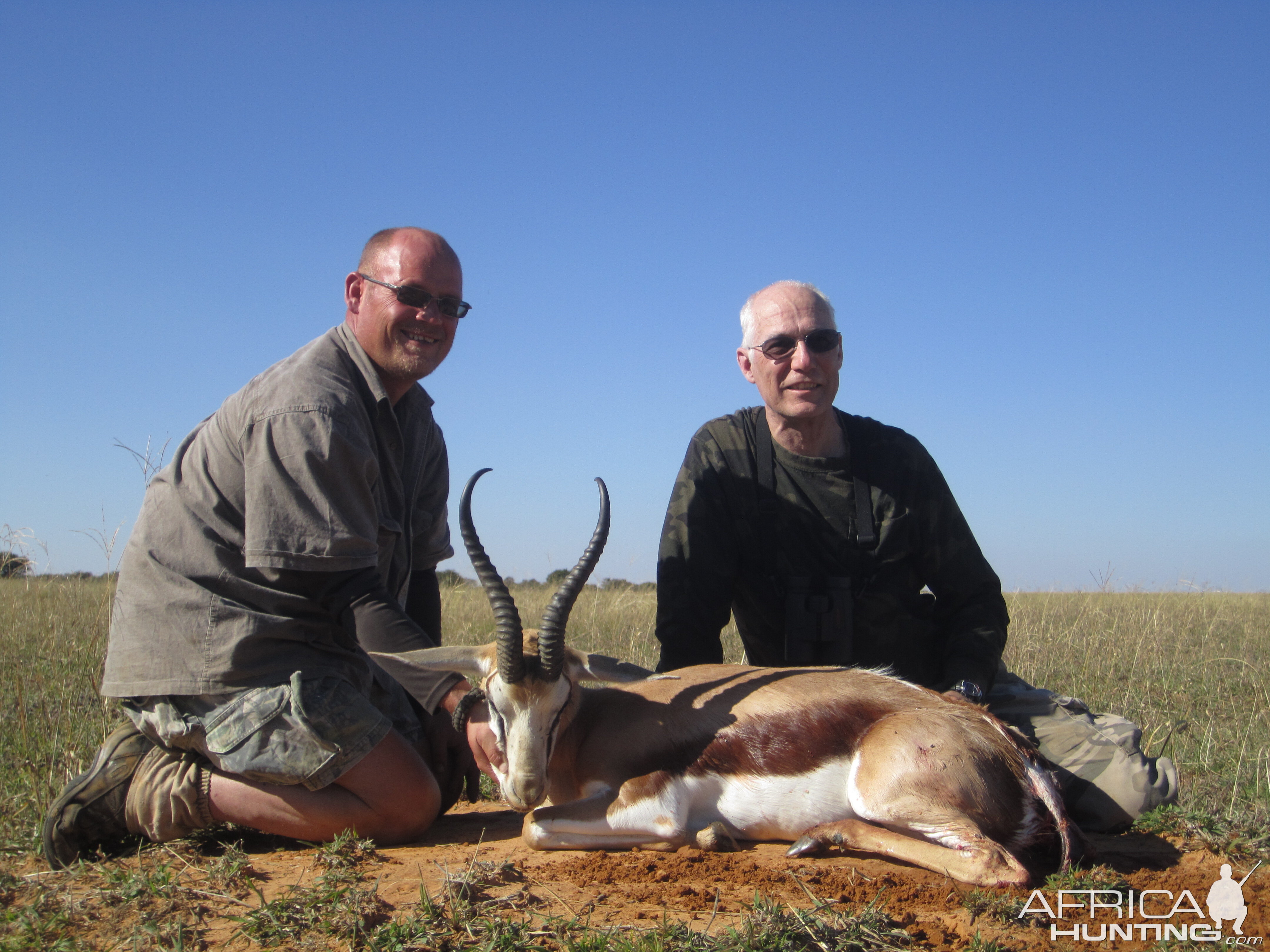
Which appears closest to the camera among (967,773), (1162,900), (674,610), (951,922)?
(951,922)

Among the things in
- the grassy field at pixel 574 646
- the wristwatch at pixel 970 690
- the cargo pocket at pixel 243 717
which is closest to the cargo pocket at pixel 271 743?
the cargo pocket at pixel 243 717

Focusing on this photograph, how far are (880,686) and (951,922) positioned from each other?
3.94 ft

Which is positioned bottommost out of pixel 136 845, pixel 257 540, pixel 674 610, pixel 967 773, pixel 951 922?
pixel 136 845

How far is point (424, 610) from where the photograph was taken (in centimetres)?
541

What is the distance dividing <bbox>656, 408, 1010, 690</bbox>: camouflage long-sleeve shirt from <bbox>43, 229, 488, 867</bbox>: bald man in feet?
5.20

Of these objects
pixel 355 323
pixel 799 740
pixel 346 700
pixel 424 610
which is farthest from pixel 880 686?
pixel 355 323

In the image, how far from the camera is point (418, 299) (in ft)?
15.1

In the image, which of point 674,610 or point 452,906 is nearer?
point 452,906

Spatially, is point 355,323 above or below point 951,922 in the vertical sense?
above

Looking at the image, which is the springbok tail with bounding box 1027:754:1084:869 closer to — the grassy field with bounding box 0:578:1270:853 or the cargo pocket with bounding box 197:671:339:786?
the grassy field with bounding box 0:578:1270:853

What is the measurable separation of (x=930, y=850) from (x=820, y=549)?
6.75 ft

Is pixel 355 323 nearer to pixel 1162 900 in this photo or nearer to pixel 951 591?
pixel 951 591

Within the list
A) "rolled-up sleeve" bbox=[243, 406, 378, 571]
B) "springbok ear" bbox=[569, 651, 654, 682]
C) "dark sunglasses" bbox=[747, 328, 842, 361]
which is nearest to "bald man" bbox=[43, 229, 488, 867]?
"rolled-up sleeve" bbox=[243, 406, 378, 571]

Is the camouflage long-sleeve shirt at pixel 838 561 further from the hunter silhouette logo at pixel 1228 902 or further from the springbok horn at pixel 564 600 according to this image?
the hunter silhouette logo at pixel 1228 902
